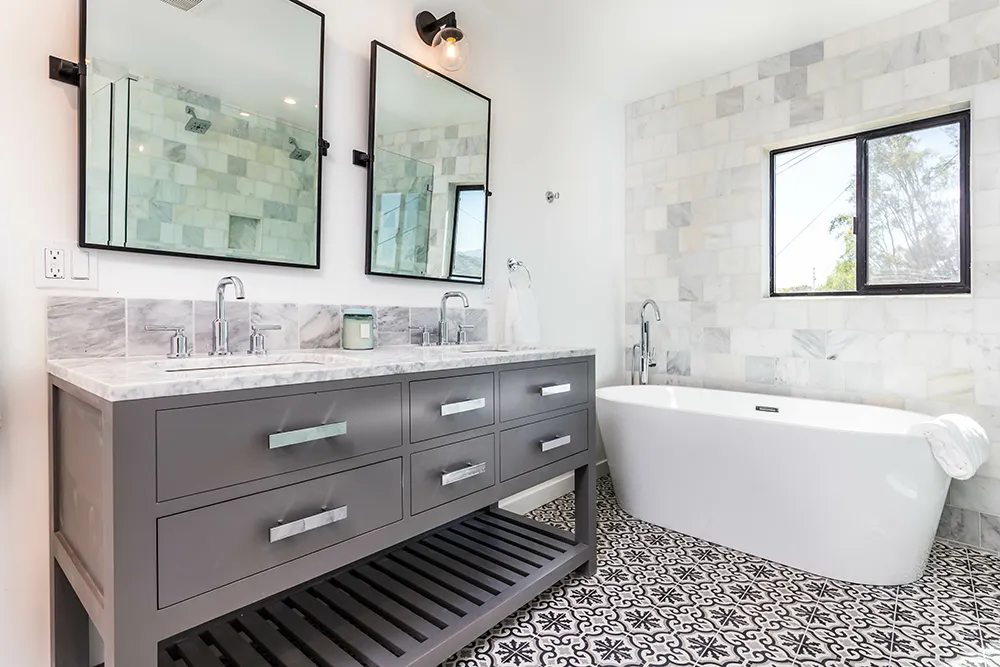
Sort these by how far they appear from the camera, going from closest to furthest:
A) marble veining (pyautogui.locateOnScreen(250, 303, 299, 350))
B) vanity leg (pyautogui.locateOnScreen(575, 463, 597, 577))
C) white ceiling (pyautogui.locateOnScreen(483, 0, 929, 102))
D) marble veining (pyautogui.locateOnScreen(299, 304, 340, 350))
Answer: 1. marble veining (pyautogui.locateOnScreen(250, 303, 299, 350))
2. marble veining (pyautogui.locateOnScreen(299, 304, 340, 350))
3. vanity leg (pyautogui.locateOnScreen(575, 463, 597, 577))
4. white ceiling (pyautogui.locateOnScreen(483, 0, 929, 102))

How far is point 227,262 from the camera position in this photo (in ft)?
5.21

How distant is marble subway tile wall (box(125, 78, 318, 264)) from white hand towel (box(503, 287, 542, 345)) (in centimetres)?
99

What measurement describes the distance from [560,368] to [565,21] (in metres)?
1.79

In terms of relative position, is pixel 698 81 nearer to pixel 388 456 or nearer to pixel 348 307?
pixel 348 307

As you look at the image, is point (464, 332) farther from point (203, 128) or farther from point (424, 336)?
point (203, 128)

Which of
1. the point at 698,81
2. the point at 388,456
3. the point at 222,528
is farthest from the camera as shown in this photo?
the point at 698,81

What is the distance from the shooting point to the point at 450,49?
7.04 ft

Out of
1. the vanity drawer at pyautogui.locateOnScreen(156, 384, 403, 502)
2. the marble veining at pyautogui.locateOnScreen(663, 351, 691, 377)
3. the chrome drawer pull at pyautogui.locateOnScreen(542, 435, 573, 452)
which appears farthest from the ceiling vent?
the marble veining at pyautogui.locateOnScreen(663, 351, 691, 377)

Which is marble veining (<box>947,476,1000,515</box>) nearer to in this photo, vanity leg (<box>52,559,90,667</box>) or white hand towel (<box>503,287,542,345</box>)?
white hand towel (<box>503,287,542,345</box>)

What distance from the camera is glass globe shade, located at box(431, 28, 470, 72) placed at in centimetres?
212

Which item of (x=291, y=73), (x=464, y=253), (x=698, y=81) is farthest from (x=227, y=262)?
(x=698, y=81)

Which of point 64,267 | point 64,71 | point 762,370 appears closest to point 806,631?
point 762,370

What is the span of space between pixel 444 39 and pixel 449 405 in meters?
1.57

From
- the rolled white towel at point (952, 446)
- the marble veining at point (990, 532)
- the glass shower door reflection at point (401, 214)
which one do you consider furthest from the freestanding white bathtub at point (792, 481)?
the glass shower door reflection at point (401, 214)
